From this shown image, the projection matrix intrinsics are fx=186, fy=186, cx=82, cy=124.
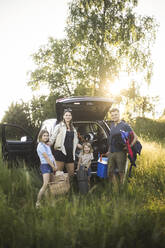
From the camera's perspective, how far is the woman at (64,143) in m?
3.78

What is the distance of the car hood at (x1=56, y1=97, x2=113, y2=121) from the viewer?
159 inches

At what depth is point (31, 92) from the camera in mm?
17062

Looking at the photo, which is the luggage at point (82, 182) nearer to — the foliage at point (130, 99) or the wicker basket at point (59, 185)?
the wicker basket at point (59, 185)

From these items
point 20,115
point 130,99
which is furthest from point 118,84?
point 20,115

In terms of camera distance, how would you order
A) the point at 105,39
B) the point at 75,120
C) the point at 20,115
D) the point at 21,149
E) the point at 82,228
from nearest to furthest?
the point at 82,228 < the point at 21,149 < the point at 75,120 < the point at 105,39 < the point at 20,115

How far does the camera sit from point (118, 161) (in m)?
3.77

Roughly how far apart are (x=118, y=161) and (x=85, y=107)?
1.58m

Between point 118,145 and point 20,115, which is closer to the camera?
point 118,145

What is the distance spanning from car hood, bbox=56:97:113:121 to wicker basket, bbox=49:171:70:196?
1367mm

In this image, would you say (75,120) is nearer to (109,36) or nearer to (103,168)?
(103,168)

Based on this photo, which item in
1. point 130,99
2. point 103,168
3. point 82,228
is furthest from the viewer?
point 130,99

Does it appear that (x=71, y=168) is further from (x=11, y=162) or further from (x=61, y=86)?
(x=61, y=86)

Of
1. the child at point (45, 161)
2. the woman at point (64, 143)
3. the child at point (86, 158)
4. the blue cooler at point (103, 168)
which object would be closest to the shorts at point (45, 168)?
the child at point (45, 161)

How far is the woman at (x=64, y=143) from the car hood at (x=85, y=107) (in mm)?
285
